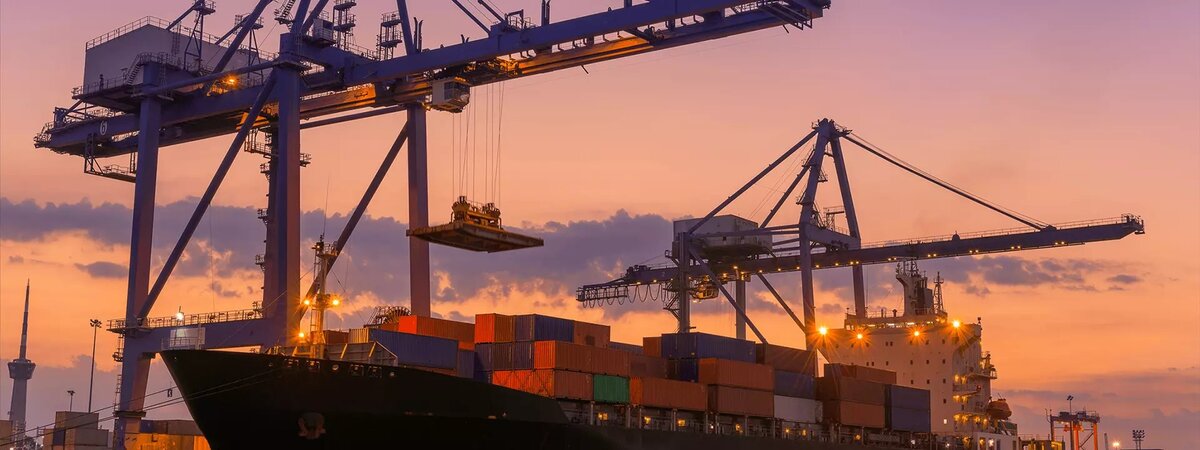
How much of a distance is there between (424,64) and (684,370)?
555 inches

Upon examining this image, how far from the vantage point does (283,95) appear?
4600 cm

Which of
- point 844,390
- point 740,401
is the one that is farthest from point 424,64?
point 844,390

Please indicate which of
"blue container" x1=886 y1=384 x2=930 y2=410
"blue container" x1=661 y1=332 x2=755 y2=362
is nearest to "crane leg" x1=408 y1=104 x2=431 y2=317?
"blue container" x1=661 y1=332 x2=755 y2=362

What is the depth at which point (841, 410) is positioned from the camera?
157 ft

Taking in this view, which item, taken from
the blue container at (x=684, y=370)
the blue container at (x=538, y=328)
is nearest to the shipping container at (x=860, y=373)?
the blue container at (x=684, y=370)

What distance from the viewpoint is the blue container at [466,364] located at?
121 ft

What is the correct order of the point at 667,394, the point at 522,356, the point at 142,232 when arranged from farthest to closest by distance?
the point at 142,232
the point at 667,394
the point at 522,356

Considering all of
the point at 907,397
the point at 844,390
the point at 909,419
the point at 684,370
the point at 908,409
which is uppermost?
the point at 684,370

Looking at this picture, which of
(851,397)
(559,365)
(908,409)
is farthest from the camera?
(908,409)

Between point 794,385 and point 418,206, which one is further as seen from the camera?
point 418,206

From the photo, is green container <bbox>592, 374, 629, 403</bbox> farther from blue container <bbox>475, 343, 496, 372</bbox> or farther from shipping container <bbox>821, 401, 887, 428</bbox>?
shipping container <bbox>821, 401, 887, 428</bbox>

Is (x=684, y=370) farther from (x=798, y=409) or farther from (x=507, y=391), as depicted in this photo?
(x=507, y=391)

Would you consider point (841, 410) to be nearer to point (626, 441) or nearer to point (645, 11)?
point (626, 441)

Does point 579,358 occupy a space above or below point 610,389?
above
